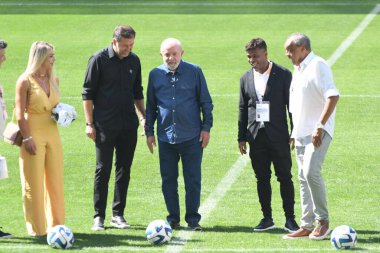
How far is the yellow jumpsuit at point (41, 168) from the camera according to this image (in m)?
12.5

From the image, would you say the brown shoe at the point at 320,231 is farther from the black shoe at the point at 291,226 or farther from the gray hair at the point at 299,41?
the gray hair at the point at 299,41

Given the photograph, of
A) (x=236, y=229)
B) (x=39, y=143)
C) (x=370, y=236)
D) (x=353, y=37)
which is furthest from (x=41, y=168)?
(x=353, y=37)

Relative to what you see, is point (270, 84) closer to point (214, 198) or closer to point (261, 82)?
point (261, 82)

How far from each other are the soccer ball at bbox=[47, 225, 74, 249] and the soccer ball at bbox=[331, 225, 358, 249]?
262 centimetres

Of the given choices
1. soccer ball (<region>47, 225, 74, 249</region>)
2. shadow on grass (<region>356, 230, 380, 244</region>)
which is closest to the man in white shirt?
shadow on grass (<region>356, 230, 380, 244</region>)

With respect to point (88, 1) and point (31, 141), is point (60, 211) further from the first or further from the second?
point (88, 1)

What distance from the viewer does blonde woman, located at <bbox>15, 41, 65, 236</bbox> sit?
12.4m

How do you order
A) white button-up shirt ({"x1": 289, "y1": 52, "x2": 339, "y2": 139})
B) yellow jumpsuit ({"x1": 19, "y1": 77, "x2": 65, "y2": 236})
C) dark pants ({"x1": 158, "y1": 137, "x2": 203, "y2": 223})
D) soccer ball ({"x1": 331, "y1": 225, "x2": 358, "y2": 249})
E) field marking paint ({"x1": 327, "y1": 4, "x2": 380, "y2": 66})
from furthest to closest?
field marking paint ({"x1": 327, "y1": 4, "x2": 380, "y2": 66}), dark pants ({"x1": 158, "y1": 137, "x2": 203, "y2": 223}), yellow jumpsuit ({"x1": 19, "y1": 77, "x2": 65, "y2": 236}), white button-up shirt ({"x1": 289, "y1": 52, "x2": 339, "y2": 139}), soccer ball ({"x1": 331, "y1": 225, "x2": 358, "y2": 249})

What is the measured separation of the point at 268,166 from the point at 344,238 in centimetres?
167

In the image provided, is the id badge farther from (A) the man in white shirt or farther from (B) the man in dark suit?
(A) the man in white shirt

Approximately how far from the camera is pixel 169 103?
12969 millimetres

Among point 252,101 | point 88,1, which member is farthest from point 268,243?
point 88,1

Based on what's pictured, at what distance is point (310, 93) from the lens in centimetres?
1204

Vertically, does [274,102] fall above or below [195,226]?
above
